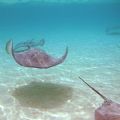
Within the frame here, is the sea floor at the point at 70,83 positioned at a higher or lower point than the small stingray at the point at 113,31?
lower

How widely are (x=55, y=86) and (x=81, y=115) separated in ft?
7.74

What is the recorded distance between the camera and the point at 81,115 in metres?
6.16

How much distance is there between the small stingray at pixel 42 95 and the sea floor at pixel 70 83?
8 cm

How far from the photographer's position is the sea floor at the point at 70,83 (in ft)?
20.5

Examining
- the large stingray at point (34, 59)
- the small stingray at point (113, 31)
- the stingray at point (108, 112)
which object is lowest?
the stingray at point (108, 112)

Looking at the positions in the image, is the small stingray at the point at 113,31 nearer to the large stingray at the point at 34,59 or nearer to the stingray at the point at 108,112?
the large stingray at the point at 34,59

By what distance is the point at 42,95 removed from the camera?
751 centimetres

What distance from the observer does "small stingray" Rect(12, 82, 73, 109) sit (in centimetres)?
684

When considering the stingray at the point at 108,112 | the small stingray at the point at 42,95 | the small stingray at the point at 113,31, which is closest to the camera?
the stingray at the point at 108,112

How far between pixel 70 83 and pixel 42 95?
1521 millimetres

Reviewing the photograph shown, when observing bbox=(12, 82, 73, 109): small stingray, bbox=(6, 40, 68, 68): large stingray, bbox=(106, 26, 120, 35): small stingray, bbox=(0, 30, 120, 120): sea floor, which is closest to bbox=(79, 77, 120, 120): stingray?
bbox=(0, 30, 120, 120): sea floor

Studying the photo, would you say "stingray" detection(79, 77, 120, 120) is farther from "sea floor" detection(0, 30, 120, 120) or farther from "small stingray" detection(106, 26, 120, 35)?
"small stingray" detection(106, 26, 120, 35)

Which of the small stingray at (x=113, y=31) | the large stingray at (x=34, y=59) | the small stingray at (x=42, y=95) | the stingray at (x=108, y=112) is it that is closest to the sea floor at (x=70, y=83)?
the small stingray at (x=42, y=95)

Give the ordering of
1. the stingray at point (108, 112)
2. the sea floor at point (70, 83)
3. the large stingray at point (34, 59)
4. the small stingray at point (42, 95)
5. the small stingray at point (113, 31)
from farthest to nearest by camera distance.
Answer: the small stingray at point (113, 31) < the large stingray at point (34, 59) < the small stingray at point (42, 95) < the sea floor at point (70, 83) < the stingray at point (108, 112)
